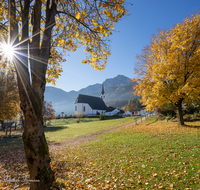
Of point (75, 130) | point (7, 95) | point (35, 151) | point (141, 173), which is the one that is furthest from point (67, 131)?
point (35, 151)

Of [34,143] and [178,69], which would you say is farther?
[178,69]

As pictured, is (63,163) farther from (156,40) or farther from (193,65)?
(156,40)

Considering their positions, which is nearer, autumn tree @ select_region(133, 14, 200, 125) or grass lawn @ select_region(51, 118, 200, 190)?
grass lawn @ select_region(51, 118, 200, 190)

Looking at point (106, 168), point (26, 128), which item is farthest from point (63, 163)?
point (26, 128)

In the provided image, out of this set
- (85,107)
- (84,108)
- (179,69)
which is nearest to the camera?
(179,69)

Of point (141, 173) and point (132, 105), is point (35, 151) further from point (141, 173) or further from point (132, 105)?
Answer: point (132, 105)

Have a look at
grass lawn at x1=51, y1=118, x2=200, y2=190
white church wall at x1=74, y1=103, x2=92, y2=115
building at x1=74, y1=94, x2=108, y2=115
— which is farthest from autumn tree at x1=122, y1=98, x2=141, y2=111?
grass lawn at x1=51, y1=118, x2=200, y2=190

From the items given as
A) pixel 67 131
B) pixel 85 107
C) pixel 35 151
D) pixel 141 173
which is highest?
pixel 35 151

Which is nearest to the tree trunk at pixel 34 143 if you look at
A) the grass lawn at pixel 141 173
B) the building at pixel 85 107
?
the grass lawn at pixel 141 173

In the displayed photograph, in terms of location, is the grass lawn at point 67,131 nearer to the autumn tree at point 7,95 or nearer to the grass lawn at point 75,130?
the grass lawn at point 75,130

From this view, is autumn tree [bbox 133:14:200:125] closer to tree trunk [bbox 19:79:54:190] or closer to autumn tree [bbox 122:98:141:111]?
tree trunk [bbox 19:79:54:190]

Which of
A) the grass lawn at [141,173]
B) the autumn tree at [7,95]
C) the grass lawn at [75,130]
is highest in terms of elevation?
the autumn tree at [7,95]

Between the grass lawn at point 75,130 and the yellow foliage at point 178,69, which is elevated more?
the yellow foliage at point 178,69

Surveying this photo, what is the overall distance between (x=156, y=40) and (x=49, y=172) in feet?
56.4
